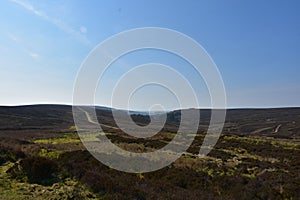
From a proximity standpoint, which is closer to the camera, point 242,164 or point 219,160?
point 242,164

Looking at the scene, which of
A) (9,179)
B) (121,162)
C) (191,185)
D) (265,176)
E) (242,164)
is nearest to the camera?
(9,179)

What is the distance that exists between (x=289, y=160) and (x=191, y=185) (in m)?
14.4

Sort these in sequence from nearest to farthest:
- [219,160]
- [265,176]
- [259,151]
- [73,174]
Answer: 1. [73,174]
2. [265,176]
3. [219,160]
4. [259,151]

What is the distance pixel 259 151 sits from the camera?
33.1 meters

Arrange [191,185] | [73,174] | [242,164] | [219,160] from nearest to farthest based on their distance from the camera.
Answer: [73,174] → [191,185] → [242,164] → [219,160]

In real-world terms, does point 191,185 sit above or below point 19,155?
below

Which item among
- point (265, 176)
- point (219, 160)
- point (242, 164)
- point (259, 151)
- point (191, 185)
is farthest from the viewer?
point (259, 151)

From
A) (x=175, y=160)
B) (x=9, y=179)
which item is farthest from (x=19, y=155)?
(x=175, y=160)

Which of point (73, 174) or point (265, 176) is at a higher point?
point (73, 174)

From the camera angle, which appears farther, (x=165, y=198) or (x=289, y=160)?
(x=289, y=160)

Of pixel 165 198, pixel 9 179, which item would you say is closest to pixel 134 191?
pixel 165 198

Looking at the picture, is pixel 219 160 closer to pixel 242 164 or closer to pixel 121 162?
pixel 242 164

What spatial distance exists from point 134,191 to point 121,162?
32.7 feet

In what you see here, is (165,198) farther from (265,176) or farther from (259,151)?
(259,151)
